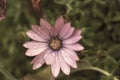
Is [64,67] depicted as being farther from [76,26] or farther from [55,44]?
[76,26]

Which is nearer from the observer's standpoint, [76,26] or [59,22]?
[59,22]

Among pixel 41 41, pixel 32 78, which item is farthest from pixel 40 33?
pixel 32 78

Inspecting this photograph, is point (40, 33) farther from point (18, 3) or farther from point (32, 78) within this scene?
point (18, 3)

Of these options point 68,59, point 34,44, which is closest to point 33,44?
point 34,44

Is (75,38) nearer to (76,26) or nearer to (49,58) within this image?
(49,58)

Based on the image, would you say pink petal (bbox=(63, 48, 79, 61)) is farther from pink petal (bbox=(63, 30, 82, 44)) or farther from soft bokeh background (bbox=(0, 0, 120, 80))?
soft bokeh background (bbox=(0, 0, 120, 80))

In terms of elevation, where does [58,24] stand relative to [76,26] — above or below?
above

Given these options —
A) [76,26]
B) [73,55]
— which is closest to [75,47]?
[73,55]
